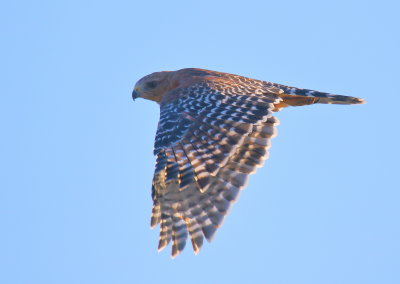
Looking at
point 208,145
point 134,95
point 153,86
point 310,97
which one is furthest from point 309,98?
point 134,95

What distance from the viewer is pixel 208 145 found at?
12.3 metres

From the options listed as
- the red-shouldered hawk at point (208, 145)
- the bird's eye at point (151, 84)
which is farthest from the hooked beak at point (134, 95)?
the red-shouldered hawk at point (208, 145)

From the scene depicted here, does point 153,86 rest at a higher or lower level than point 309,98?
higher

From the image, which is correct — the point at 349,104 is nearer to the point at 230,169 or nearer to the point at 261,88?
the point at 261,88

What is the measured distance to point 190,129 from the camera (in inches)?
494

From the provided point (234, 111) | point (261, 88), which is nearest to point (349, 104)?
point (261, 88)

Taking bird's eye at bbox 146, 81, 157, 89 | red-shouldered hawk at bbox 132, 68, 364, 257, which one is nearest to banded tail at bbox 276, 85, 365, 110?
red-shouldered hawk at bbox 132, 68, 364, 257

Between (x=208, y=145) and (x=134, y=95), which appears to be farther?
(x=134, y=95)

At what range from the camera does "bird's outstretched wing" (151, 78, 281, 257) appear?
1226cm

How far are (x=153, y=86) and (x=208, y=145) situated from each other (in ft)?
15.5

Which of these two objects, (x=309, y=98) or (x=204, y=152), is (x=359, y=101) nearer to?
(x=309, y=98)

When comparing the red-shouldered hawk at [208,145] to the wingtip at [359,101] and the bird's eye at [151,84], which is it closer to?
the wingtip at [359,101]

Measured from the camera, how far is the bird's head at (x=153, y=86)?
16.4 meters

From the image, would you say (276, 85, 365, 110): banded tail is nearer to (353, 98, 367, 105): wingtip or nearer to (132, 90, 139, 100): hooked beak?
(353, 98, 367, 105): wingtip
